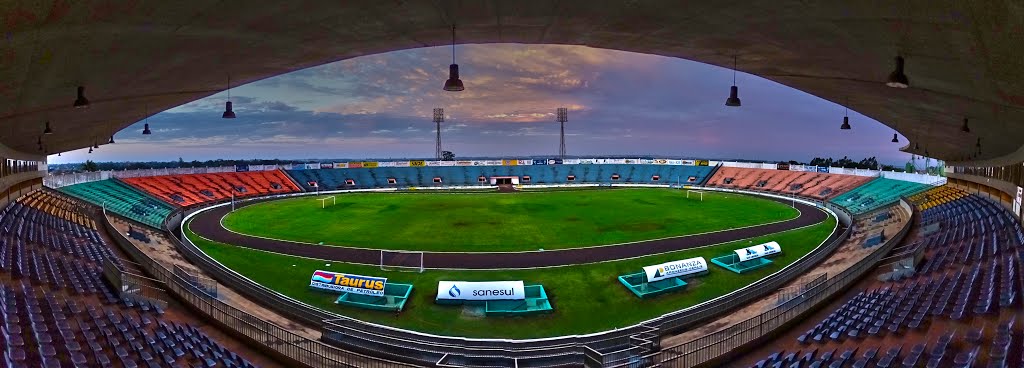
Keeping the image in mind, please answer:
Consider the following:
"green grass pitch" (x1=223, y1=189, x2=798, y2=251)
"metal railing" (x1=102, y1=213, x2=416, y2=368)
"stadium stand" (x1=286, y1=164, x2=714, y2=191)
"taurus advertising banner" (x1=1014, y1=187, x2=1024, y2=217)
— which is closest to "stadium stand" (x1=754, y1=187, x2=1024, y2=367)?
"taurus advertising banner" (x1=1014, y1=187, x2=1024, y2=217)

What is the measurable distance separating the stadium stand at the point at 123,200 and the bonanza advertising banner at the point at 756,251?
40.3 metres

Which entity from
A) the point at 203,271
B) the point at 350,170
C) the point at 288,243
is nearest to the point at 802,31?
the point at 203,271

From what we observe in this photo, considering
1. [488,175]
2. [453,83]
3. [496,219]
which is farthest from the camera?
[488,175]

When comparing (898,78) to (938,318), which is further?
(938,318)

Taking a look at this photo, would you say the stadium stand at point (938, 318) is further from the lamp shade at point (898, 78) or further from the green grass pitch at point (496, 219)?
the green grass pitch at point (496, 219)

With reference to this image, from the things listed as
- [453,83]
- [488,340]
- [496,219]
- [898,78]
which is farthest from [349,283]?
[496,219]

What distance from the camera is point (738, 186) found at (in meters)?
69.1

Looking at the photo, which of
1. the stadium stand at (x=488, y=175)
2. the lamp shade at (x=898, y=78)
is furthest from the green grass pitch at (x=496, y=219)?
the lamp shade at (x=898, y=78)

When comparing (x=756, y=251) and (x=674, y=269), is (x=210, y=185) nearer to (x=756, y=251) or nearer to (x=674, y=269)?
(x=674, y=269)

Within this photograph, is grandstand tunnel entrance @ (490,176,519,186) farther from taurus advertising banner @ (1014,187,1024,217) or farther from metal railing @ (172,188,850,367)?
taurus advertising banner @ (1014,187,1024,217)

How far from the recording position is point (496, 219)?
136 ft

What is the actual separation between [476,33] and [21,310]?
1237 centimetres

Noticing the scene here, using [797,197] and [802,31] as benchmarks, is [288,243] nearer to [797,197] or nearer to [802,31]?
[802,31]

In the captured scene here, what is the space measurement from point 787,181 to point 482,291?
59.9 meters
